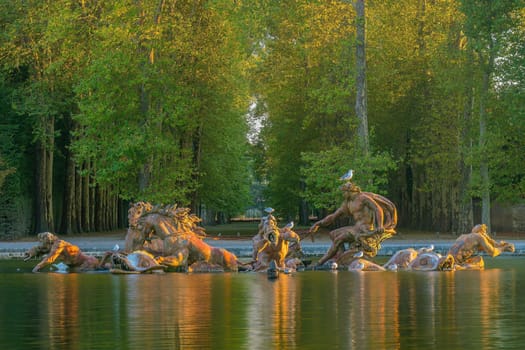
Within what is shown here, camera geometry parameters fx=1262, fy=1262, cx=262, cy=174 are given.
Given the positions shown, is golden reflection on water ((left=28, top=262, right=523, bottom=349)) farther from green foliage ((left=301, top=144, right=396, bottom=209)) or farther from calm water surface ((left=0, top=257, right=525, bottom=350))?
green foliage ((left=301, top=144, right=396, bottom=209))

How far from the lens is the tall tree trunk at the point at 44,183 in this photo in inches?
2320

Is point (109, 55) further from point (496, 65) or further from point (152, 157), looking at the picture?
point (496, 65)

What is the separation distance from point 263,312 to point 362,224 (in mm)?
14918

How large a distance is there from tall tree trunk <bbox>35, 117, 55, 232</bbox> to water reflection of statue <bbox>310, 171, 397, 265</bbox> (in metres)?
29.2

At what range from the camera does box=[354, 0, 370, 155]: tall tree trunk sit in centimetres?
5469

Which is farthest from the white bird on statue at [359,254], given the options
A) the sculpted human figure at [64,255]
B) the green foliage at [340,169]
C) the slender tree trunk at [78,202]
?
the slender tree trunk at [78,202]

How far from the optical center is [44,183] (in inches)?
2341

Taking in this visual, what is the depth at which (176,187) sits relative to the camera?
2237 inches

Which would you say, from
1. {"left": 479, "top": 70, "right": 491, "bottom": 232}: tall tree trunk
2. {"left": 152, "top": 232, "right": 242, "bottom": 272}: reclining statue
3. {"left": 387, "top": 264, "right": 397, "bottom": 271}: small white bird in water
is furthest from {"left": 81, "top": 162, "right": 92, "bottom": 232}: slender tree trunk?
{"left": 387, "top": 264, "right": 397, "bottom": 271}: small white bird in water

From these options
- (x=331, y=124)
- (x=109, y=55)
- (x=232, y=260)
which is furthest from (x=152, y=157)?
(x=232, y=260)

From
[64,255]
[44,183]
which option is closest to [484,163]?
[44,183]

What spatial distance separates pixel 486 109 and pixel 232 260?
106ft

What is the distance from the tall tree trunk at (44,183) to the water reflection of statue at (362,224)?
2917 centimetres

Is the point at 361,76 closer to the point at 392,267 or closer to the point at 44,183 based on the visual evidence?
the point at 44,183
